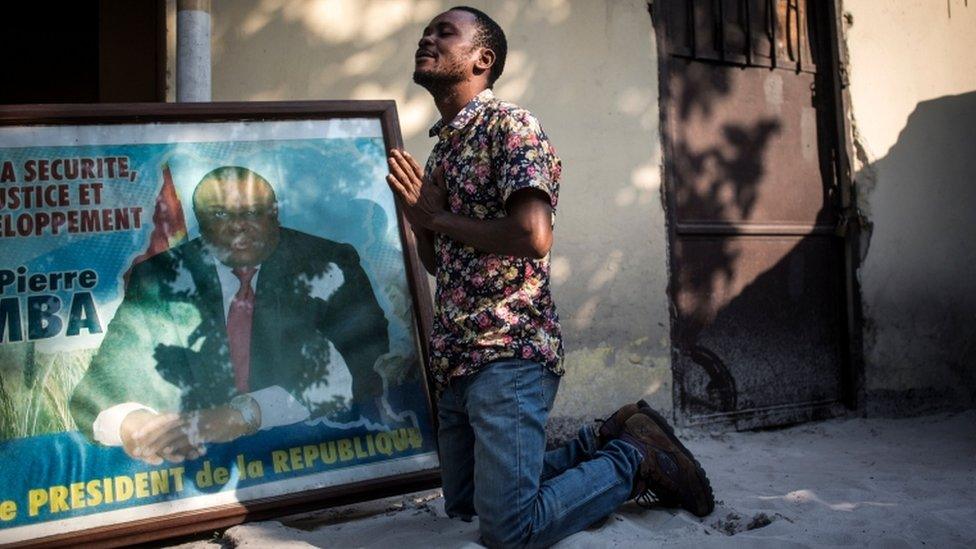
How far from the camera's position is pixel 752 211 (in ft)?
16.0

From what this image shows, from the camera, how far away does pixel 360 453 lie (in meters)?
2.87

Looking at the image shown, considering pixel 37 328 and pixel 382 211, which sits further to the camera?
pixel 382 211

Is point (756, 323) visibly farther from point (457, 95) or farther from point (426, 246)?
point (457, 95)

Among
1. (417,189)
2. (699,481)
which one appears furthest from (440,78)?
(699,481)

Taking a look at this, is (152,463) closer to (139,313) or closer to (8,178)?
(139,313)

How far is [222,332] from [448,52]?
3.85 feet

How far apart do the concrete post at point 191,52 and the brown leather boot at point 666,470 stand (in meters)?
2.03

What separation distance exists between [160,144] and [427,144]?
1.33 metres

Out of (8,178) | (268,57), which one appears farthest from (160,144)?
(268,57)

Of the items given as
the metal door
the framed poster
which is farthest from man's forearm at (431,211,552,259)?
the metal door

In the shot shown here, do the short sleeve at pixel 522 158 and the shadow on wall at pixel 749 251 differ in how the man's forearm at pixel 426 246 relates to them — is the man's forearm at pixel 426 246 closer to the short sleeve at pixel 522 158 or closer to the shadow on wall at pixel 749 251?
the short sleeve at pixel 522 158

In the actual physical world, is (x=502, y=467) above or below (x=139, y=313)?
below

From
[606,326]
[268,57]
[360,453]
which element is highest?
[268,57]

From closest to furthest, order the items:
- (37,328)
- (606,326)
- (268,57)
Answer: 1. (37,328)
2. (268,57)
3. (606,326)
